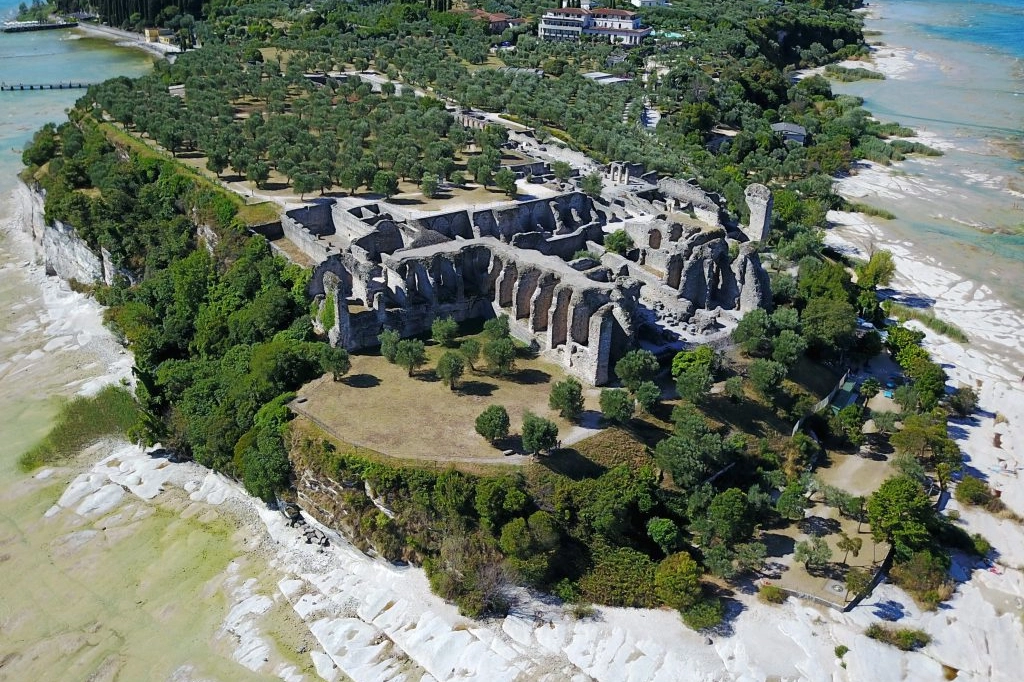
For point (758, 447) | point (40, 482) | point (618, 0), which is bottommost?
point (40, 482)

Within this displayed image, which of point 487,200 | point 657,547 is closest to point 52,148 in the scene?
point 487,200

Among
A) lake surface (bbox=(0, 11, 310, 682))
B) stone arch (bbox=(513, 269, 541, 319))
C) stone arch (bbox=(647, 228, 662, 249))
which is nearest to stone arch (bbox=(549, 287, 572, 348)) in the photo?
stone arch (bbox=(513, 269, 541, 319))

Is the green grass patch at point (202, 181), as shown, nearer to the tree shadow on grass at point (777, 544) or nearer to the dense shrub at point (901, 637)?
the tree shadow on grass at point (777, 544)

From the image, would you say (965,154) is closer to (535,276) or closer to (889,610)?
(535,276)

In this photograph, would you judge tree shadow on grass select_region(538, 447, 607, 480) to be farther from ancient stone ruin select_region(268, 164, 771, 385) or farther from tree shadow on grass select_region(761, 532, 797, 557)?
tree shadow on grass select_region(761, 532, 797, 557)

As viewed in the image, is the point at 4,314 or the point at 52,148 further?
the point at 52,148

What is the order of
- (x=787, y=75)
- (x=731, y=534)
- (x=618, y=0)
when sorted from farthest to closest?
1. (x=618, y=0)
2. (x=787, y=75)
3. (x=731, y=534)

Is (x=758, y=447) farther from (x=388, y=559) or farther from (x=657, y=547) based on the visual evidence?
(x=388, y=559)
